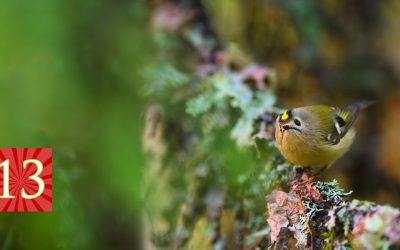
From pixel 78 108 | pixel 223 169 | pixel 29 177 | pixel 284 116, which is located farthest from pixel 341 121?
pixel 78 108

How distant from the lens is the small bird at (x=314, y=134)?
239 cm

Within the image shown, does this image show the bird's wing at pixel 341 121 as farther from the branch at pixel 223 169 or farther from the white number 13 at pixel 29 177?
the white number 13 at pixel 29 177

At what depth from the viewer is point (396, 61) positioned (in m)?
5.55

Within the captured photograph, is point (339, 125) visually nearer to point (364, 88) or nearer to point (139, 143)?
point (139, 143)

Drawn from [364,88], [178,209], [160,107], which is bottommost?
[178,209]

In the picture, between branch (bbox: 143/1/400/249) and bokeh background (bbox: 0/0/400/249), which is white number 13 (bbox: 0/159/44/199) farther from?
branch (bbox: 143/1/400/249)

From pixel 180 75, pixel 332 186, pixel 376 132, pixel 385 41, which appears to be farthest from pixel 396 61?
pixel 332 186

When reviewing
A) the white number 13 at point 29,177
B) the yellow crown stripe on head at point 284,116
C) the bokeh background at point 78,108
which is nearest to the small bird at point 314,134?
the yellow crown stripe on head at point 284,116

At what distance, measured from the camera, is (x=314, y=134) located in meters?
2.66

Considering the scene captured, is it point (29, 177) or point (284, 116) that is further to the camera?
point (284, 116)

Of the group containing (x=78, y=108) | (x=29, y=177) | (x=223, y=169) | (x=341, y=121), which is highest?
(x=341, y=121)

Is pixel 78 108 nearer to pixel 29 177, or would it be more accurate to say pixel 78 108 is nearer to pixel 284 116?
pixel 29 177

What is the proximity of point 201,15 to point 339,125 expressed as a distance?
4.74 feet

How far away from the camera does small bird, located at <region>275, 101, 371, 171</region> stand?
7.85 ft
